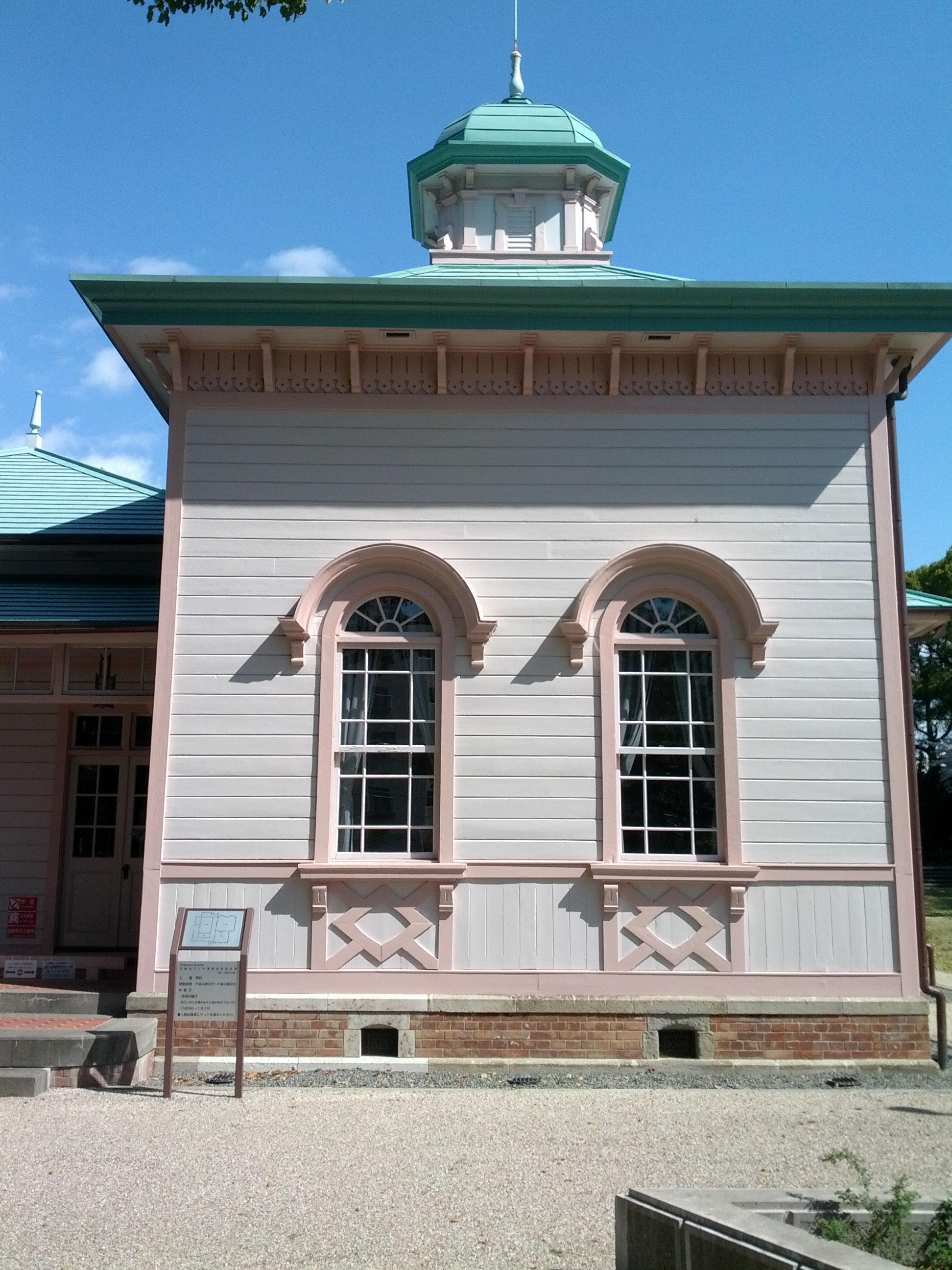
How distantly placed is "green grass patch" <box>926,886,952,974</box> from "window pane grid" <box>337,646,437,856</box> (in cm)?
623

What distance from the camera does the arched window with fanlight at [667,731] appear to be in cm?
962

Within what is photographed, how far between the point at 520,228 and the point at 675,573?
6.07m

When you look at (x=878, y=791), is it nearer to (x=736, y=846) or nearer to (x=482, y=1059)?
(x=736, y=846)

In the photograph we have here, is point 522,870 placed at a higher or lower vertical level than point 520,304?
lower

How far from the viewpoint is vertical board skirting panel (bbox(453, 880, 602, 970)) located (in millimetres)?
9367

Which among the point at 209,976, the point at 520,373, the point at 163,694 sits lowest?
the point at 209,976

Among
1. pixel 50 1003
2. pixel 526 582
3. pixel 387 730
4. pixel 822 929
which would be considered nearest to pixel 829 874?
pixel 822 929

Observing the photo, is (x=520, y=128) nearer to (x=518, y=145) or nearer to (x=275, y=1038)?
(x=518, y=145)

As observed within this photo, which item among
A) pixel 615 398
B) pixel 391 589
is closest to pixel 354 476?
pixel 391 589

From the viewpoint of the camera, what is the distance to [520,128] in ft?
46.1

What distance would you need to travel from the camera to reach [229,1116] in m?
7.63

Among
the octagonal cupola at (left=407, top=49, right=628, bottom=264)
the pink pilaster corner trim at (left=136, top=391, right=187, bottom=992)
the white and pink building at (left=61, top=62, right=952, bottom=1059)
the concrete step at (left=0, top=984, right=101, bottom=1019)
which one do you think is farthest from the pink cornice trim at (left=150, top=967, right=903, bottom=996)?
the octagonal cupola at (left=407, top=49, right=628, bottom=264)

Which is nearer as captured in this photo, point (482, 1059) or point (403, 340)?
point (482, 1059)

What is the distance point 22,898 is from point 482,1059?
5.34 metres
